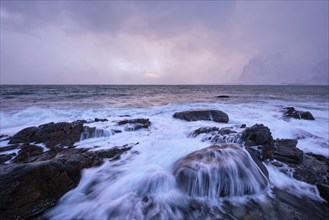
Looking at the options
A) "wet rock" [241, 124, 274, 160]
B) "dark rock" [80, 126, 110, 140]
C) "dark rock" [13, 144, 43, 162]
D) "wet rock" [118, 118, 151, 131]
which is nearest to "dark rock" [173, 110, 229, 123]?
"wet rock" [118, 118, 151, 131]

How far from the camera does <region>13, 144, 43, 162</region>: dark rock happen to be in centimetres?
618

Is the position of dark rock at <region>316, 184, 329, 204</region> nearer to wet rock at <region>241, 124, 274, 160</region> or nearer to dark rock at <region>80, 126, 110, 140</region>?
wet rock at <region>241, 124, 274, 160</region>

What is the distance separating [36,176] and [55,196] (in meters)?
0.64

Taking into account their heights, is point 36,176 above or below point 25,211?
above

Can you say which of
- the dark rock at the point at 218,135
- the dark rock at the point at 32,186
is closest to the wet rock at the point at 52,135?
the dark rock at the point at 32,186

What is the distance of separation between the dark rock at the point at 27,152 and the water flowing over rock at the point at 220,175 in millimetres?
5364

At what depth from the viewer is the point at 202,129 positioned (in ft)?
29.0

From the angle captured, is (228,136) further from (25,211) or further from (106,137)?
(25,211)

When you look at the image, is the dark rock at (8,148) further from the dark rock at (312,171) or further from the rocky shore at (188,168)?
the dark rock at (312,171)

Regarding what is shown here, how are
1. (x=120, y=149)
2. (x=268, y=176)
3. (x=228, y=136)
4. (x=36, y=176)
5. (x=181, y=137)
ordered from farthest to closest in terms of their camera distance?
1. (x=181, y=137)
2. (x=228, y=136)
3. (x=120, y=149)
4. (x=268, y=176)
5. (x=36, y=176)

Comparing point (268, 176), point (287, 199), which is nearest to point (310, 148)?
point (268, 176)

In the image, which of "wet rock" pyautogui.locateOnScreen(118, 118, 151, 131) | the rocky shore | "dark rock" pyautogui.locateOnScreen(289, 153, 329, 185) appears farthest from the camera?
"wet rock" pyautogui.locateOnScreen(118, 118, 151, 131)

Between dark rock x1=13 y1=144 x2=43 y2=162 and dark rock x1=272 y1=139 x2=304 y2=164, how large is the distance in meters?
8.55

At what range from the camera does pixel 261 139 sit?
6777mm
